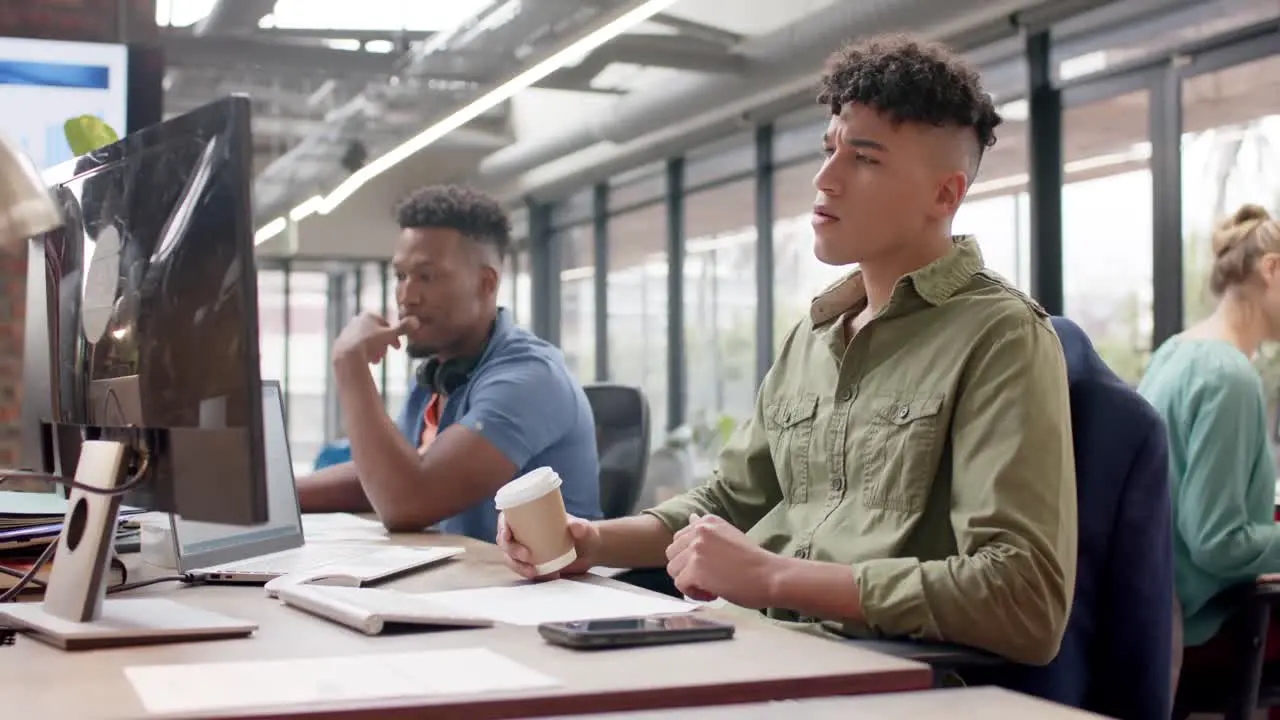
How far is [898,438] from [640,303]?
28.3 ft

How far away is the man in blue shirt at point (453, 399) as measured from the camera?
2.46m

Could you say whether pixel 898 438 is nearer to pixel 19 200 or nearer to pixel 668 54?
pixel 19 200

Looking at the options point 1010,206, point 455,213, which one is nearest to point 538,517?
point 455,213

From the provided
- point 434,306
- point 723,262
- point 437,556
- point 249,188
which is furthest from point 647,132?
point 249,188

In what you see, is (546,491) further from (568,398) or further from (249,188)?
(568,398)

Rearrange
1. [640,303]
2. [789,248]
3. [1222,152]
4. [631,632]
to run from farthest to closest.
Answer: [640,303] → [789,248] → [1222,152] → [631,632]

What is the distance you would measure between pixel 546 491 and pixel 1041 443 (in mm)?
614

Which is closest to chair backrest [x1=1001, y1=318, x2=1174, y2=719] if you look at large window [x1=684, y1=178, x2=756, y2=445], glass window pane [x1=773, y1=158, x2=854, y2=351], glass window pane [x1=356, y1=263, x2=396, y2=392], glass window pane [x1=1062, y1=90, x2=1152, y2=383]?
glass window pane [x1=1062, y1=90, x2=1152, y2=383]

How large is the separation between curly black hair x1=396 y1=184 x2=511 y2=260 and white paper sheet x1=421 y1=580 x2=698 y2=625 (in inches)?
62.0

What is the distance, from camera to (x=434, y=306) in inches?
114

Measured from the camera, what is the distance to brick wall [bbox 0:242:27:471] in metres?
3.39

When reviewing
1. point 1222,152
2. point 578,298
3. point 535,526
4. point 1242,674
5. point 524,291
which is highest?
point 1222,152

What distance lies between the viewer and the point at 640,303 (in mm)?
10195

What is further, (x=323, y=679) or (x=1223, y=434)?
(x=1223, y=434)
